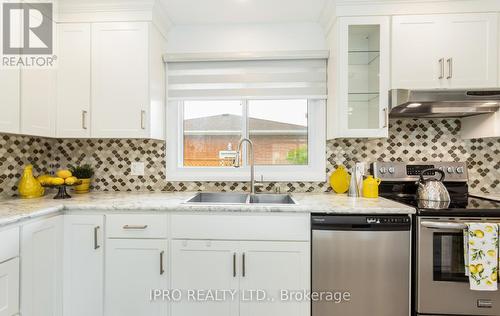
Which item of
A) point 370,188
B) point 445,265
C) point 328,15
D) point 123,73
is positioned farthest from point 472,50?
point 123,73

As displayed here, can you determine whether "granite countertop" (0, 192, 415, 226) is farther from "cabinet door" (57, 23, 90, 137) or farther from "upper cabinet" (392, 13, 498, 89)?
"upper cabinet" (392, 13, 498, 89)

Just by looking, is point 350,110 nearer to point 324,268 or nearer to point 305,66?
point 305,66

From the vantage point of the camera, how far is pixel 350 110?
81.9 inches

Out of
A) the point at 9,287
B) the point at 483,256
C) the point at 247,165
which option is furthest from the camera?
the point at 247,165

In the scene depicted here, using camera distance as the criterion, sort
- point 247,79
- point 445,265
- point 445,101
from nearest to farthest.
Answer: point 445,265
point 445,101
point 247,79

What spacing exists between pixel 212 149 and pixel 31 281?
1530mm

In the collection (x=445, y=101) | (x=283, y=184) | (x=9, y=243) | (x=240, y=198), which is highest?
(x=445, y=101)

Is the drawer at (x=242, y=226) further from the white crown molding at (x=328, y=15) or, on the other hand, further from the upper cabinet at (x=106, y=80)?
the white crown molding at (x=328, y=15)

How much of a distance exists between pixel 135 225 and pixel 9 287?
657 millimetres

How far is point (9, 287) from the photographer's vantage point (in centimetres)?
142

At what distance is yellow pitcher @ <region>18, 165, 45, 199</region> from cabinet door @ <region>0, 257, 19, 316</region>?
29.9 inches

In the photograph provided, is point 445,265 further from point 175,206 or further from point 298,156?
point 175,206

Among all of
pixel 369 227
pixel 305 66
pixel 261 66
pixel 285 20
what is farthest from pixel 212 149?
pixel 369 227

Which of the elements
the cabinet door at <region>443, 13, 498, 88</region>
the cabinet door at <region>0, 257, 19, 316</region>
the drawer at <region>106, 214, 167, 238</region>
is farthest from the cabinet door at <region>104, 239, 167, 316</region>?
the cabinet door at <region>443, 13, 498, 88</region>
